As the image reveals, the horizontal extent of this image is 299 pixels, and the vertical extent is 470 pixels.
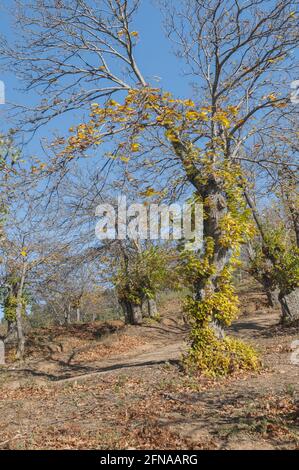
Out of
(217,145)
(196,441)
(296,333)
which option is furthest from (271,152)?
(196,441)

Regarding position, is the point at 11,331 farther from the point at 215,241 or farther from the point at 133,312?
the point at 215,241

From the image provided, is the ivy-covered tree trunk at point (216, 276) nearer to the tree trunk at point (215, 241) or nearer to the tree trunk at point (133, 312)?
the tree trunk at point (215, 241)

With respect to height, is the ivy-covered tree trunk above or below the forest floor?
above

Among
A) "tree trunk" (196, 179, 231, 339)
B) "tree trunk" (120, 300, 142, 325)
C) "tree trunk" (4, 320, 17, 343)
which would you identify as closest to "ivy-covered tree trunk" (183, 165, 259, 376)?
"tree trunk" (196, 179, 231, 339)

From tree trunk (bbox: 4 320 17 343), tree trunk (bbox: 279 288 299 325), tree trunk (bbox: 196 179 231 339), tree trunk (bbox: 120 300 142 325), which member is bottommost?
tree trunk (bbox: 4 320 17 343)

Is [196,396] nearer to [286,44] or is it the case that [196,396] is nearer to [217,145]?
[217,145]

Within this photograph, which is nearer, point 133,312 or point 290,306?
point 290,306

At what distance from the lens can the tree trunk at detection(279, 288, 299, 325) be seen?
15055mm

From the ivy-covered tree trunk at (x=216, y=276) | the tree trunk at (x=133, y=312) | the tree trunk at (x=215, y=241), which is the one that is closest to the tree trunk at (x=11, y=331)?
the tree trunk at (x=133, y=312)

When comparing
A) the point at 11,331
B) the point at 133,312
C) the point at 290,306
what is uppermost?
the point at 290,306

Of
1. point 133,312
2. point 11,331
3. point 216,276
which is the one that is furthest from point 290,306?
point 11,331

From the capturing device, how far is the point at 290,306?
49.8 ft

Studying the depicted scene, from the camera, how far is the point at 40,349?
18.3 metres

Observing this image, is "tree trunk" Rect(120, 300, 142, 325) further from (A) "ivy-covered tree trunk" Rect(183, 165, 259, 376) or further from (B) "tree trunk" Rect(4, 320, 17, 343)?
(A) "ivy-covered tree trunk" Rect(183, 165, 259, 376)
